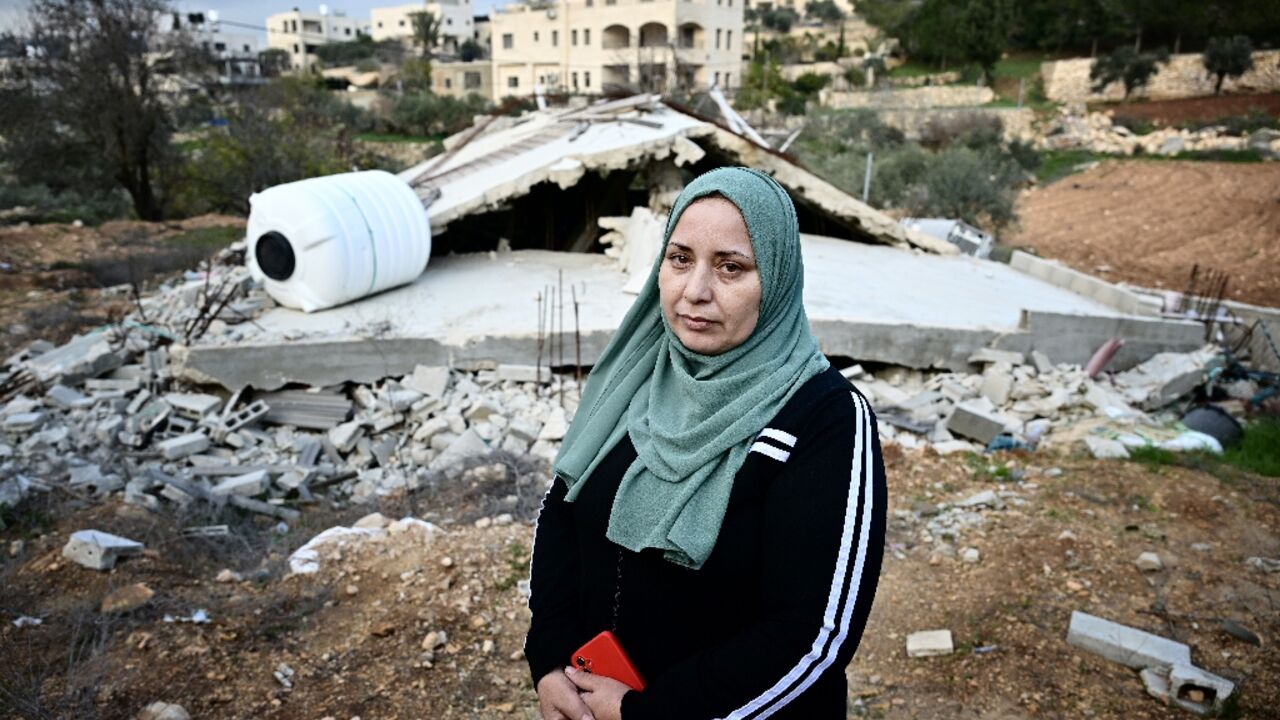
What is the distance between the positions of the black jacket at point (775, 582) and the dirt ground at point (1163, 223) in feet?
46.3

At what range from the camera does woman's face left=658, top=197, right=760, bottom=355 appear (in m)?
1.56

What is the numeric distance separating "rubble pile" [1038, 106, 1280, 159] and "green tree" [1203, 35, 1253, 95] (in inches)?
167

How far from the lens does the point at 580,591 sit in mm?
1860

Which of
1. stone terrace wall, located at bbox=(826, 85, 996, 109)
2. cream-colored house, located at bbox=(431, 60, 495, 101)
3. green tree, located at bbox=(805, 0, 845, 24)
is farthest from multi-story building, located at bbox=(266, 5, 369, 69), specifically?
stone terrace wall, located at bbox=(826, 85, 996, 109)

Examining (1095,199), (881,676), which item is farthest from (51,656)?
(1095,199)

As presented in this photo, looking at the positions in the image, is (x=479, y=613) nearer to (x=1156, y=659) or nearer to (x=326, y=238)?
(x=1156, y=659)

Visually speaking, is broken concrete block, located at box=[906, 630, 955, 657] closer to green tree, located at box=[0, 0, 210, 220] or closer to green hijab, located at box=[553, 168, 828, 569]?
green hijab, located at box=[553, 168, 828, 569]

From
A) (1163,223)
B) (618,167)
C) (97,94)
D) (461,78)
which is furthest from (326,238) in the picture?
(461,78)

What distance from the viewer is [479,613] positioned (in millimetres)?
3891

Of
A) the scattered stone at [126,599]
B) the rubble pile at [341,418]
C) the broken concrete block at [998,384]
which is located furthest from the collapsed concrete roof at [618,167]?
the scattered stone at [126,599]

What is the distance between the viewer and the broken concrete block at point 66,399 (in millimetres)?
6926

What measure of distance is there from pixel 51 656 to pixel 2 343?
7.45 metres

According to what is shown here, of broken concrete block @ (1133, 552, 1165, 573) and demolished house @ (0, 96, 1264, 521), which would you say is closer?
broken concrete block @ (1133, 552, 1165, 573)

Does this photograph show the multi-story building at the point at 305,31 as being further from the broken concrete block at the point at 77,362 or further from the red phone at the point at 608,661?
the red phone at the point at 608,661
